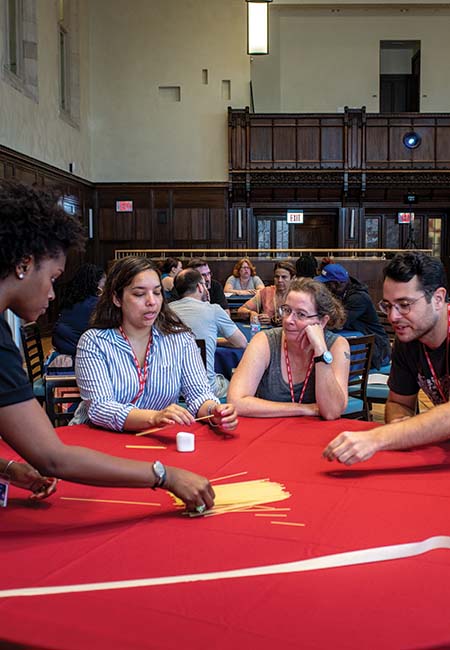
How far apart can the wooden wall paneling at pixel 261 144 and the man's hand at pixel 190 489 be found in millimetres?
13558

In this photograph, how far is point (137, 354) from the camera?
2.76 m

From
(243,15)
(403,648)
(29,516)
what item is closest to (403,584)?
(403,648)

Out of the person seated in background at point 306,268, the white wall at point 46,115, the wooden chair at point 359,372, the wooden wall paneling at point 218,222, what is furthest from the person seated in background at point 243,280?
the wooden chair at point 359,372

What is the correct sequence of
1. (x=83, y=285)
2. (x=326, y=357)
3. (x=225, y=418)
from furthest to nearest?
(x=83, y=285) → (x=326, y=357) → (x=225, y=418)

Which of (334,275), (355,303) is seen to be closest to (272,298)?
(334,275)

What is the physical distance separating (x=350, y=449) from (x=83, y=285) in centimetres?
338

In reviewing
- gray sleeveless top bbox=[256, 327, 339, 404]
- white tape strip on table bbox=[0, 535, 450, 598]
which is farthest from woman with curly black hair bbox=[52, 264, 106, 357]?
white tape strip on table bbox=[0, 535, 450, 598]

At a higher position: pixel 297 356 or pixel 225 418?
pixel 297 356

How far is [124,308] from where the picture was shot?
2.80 metres

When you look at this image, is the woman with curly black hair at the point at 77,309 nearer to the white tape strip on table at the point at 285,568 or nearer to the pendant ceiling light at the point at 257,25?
the white tape strip on table at the point at 285,568

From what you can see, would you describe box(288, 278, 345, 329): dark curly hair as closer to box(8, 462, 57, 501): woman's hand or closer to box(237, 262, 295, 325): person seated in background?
A: box(8, 462, 57, 501): woman's hand

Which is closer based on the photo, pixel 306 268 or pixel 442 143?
pixel 306 268

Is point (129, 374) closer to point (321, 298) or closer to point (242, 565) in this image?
point (321, 298)

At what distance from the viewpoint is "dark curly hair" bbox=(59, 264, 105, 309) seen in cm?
487
